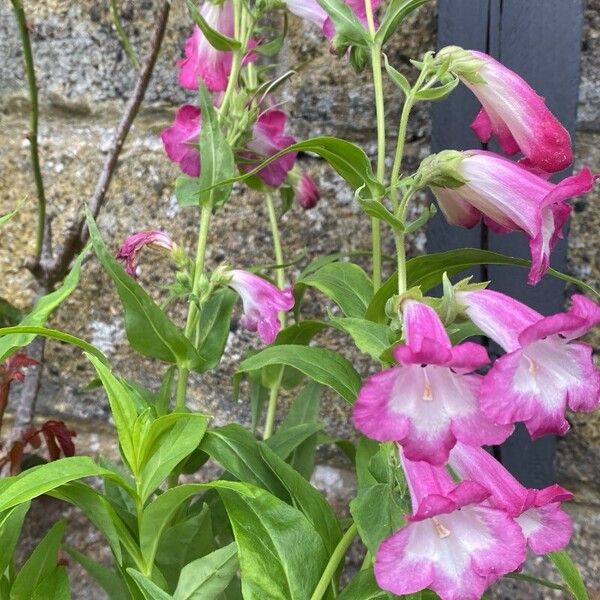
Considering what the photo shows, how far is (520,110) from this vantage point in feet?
2.05

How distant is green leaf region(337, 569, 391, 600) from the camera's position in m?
0.58

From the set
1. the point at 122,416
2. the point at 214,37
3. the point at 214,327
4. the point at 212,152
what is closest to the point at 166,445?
the point at 122,416

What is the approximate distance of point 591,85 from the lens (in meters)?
0.87

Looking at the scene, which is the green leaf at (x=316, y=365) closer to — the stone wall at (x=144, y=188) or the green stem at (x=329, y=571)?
the green stem at (x=329, y=571)

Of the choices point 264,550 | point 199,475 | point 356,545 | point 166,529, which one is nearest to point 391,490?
point 264,550

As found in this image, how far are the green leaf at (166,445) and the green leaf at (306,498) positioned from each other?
0.22 feet

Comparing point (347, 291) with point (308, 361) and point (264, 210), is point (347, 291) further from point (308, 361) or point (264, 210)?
point (264, 210)

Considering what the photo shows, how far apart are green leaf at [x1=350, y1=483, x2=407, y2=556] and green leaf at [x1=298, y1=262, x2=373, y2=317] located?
16 cm

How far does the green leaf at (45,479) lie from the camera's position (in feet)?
1.76

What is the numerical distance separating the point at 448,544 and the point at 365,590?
0.10 metres

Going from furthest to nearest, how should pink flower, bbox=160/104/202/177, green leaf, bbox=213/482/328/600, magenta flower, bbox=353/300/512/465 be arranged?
pink flower, bbox=160/104/202/177 < green leaf, bbox=213/482/328/600 < magenta flower, bbox=353/300/512/465

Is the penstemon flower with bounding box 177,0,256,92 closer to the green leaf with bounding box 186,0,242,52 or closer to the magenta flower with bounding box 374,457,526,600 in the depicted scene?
the green leaf with bounding box 186,0,242,52

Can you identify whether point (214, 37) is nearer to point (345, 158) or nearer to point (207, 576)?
point (345, 158)

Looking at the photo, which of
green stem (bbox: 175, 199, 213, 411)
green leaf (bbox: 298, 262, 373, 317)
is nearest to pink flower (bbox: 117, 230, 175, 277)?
green stem (bbox: 175, 199, 213, 411)
